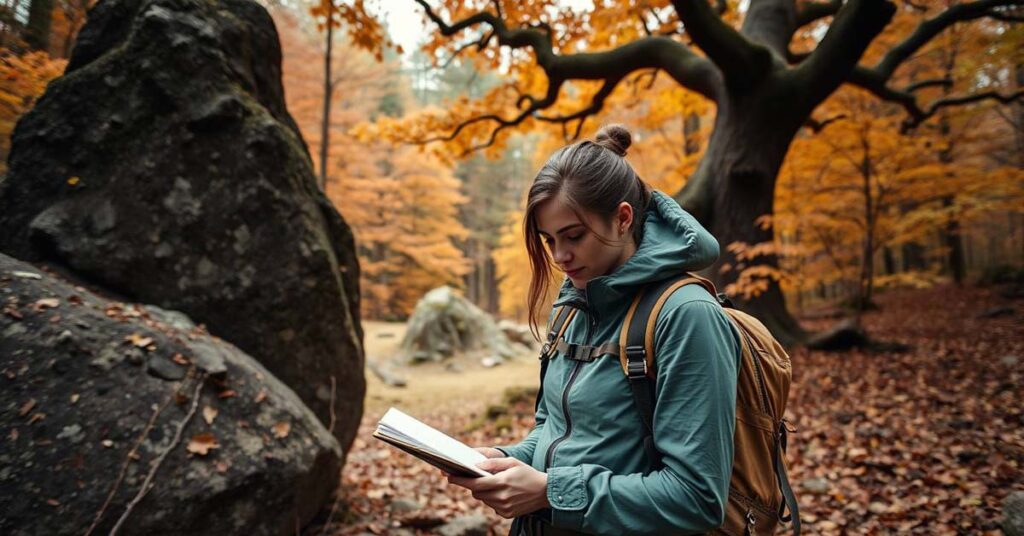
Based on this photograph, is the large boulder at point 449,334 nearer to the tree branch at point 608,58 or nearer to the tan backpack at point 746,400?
the tree branch at point 608,58

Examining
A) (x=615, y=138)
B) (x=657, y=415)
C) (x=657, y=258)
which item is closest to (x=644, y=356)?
(x=657, y=415)

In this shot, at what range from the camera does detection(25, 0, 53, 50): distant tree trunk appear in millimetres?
5949

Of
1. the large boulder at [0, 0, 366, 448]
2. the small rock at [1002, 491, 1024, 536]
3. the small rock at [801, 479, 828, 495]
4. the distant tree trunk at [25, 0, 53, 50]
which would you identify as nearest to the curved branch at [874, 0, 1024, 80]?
the small rock at [1002, 491, 1024, 536]

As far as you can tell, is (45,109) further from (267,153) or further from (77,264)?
(267,153)

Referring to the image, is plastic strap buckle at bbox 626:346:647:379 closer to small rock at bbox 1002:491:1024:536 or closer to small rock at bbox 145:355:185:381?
small rock at bbox 145:355:185:381

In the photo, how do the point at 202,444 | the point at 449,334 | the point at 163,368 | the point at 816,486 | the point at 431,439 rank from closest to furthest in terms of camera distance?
the point at 431,439 < the point at 202,444 < the point at 163,368 < the point at 816,486 < the point at 449,334

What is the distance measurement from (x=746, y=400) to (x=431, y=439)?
3.11 ft

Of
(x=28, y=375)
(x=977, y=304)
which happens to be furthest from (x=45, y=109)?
(x=977, y=304)

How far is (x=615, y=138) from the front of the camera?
1.63 m

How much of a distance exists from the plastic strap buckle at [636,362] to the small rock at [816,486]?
3361 mm

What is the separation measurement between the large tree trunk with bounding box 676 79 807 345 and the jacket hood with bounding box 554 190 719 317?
4808 mm

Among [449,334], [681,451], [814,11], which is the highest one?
[814,11]

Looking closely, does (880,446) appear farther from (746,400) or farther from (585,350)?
(585,350)

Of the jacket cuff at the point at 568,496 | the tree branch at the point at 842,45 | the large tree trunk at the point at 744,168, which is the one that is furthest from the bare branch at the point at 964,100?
the jacket cuff at the point at 568,496
